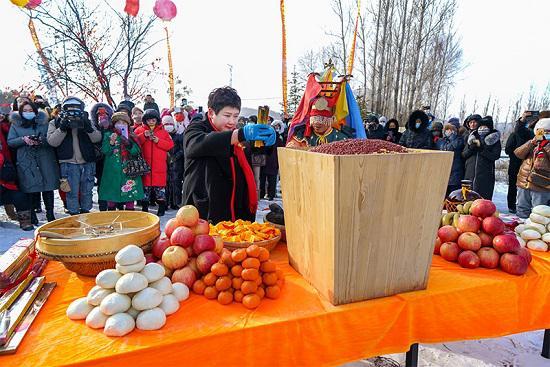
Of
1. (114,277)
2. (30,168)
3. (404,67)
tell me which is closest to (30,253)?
(114,277)

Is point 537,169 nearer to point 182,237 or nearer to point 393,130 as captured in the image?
point 393,130

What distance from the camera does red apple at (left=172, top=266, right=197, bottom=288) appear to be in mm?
1159

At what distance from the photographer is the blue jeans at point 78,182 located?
171 inches

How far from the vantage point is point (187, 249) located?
47.4 inches

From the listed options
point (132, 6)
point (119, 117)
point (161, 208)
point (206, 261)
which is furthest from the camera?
point (132, 6)

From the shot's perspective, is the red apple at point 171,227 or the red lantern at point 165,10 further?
the red lantern at point 165,10

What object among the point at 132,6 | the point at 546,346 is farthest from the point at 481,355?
the point at 132,6

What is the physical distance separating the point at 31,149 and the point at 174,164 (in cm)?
199

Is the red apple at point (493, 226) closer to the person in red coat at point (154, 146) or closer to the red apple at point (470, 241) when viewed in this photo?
the red apple at point (470, 241)

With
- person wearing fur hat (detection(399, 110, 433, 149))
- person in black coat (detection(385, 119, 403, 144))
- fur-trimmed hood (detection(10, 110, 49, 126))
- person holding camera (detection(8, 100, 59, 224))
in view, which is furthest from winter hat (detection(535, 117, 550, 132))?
fur-trimmed hood (detection(10, 110, 49, 126))

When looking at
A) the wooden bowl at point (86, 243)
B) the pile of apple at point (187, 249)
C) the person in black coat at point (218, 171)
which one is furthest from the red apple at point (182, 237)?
the person in black coat at point (218, 171)

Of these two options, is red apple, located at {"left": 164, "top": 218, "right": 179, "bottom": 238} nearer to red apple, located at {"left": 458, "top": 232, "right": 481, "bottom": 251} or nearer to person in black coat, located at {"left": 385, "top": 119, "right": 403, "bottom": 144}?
red apple, located at {"left": 458, "top": 232, "right": 481, "bottom": 251}

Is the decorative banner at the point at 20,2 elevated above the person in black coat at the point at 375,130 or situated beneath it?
elevated above

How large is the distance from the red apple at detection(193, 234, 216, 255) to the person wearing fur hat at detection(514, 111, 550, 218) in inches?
197
